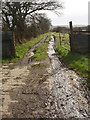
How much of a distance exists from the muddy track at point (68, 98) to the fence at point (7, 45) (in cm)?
634

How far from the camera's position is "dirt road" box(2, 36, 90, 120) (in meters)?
5.30

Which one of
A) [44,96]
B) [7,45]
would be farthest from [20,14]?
[44,96]

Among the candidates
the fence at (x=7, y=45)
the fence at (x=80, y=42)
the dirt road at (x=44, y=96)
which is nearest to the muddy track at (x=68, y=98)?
the dirt road at (x=44, y=96)

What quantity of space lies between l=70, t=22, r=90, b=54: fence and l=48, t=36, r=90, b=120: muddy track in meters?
5.40

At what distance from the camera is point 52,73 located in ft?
32.3

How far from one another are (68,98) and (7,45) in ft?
30.2

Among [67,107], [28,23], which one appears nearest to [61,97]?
[67,107]

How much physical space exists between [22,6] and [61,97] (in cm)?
2430

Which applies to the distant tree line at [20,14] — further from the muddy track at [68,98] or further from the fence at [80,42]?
the muddy track at [68,98]

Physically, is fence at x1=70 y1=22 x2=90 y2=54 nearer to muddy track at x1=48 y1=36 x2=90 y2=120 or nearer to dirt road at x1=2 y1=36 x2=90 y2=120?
dirt road at x1=2 y1=36 x2=90 y2=120

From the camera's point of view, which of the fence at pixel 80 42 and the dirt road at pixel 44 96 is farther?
the fence at pixel 80 42

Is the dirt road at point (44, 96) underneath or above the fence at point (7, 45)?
underneath

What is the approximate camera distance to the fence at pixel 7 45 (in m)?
14.1

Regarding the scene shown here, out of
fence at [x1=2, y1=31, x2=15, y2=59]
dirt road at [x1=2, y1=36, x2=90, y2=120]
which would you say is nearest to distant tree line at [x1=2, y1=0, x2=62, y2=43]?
fence at [x1=2, y1=31, x2=15, y2=59]
